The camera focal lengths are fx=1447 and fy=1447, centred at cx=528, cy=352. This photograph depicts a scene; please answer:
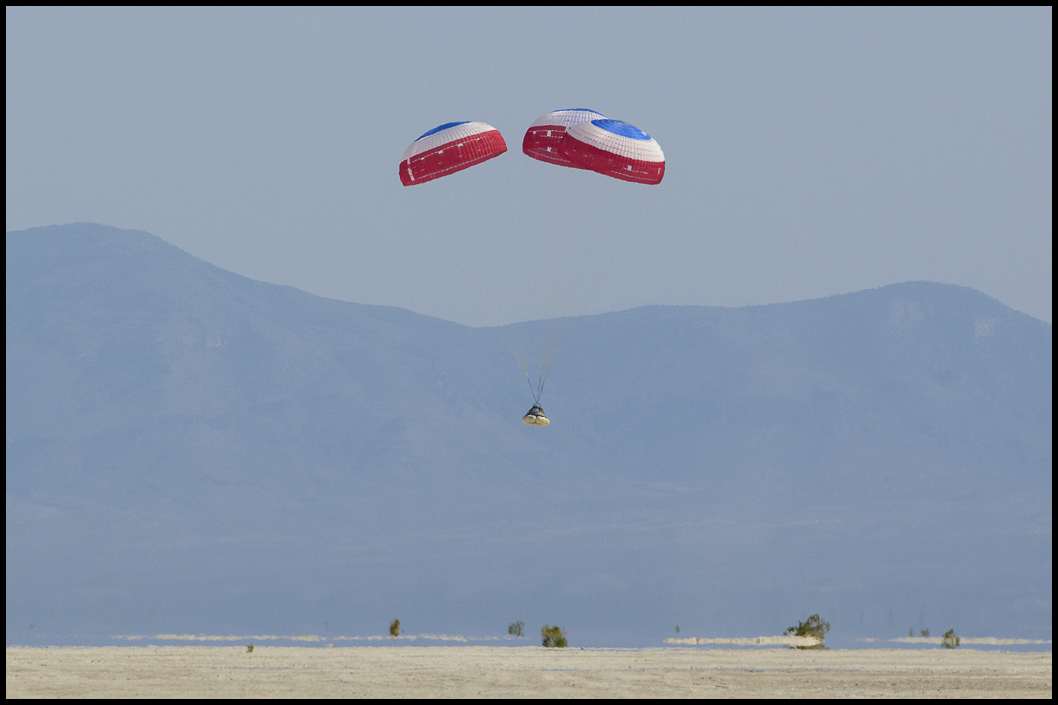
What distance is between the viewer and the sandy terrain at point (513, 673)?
29922mm

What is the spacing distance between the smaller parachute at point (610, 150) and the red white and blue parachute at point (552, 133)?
273 mm

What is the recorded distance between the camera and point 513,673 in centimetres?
3384

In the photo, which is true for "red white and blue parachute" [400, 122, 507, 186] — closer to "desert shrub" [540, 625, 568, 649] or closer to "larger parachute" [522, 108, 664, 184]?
"larger parachute" [522, 108, 664, 184]

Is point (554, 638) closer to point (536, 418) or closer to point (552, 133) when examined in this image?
point (536, 418)

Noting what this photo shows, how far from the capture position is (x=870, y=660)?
125ft

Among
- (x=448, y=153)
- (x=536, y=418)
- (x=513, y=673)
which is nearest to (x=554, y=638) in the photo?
(x=536, y=418)

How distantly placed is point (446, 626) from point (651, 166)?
491ft

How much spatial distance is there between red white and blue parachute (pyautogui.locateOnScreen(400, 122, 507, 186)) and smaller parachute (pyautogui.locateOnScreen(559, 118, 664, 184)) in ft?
6.99

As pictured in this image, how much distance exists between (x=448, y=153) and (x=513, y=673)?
1448cm

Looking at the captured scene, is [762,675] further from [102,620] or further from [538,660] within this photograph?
Answer: [102,620]

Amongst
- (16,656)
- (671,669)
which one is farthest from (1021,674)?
(16,656)

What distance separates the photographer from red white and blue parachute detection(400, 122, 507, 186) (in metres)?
39.9

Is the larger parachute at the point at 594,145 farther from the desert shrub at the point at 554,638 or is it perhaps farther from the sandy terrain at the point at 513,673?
the desert shrub at the point at 554,638

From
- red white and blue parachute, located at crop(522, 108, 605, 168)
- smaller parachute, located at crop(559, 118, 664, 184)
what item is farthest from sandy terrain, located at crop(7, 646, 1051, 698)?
red white and blue parachute, located at crop(522, 108, 605, 168)
